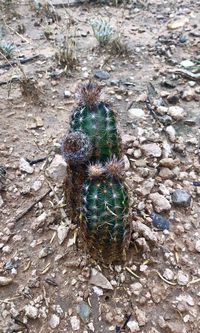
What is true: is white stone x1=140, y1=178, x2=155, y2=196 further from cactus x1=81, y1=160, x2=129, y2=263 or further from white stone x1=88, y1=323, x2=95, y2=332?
white stone x1=88, y1=323, x2=95, y2=332

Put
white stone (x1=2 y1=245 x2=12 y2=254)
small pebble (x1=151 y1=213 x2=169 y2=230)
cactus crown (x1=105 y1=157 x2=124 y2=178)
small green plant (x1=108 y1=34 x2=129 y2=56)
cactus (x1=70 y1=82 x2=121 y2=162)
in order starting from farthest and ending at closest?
small green plant (x1=108 y1=34 x2=129 y2=56)
small pebble (x1=151 y1=213 x2=169 y2=230)
white stone (x1=2 y1=245 x2=12 y2=254)
cactus (x1=70 y1=82 x2=121 y2=162)
cactus crown (x1=105 y1=157 x2=124 y2=178)

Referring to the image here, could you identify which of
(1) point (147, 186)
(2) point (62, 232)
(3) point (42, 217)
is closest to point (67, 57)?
(1) point (147, 186)

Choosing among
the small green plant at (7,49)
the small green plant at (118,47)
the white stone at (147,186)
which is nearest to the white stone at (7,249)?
the white stone at (147,186)

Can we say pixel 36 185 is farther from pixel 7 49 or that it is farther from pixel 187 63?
pixel 187 63

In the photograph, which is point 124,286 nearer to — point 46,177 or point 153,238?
point 153,238

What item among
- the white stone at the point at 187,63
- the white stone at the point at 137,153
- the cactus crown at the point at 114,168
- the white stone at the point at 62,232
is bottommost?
the white stone at the point at 62,232

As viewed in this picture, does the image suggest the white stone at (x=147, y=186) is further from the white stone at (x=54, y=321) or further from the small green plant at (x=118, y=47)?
the small green plant at (x=118, y=47)

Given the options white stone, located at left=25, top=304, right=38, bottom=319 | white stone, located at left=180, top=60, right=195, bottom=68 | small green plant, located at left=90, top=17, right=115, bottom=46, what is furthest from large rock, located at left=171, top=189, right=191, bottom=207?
small green plant, located at left=90, top=17, right=115, bottom=46
